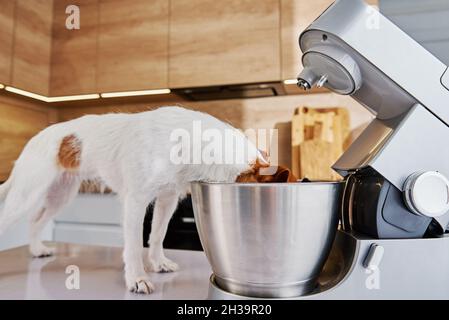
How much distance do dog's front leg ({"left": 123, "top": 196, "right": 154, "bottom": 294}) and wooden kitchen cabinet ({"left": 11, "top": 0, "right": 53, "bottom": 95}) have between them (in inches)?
70.3

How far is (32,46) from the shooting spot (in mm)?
2020

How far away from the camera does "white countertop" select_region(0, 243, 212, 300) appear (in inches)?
16.8

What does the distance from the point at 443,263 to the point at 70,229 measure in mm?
Result: 1855

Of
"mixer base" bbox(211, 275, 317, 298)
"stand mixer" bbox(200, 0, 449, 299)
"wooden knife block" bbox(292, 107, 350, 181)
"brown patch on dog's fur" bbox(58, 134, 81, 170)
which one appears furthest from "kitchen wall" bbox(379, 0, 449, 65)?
"wooden knife block" bbox(292, 107, 350, 181)

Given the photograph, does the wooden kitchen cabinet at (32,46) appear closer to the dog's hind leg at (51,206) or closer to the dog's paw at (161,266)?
the dog's hind leg at (51,206)

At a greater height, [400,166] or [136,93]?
[136,93]

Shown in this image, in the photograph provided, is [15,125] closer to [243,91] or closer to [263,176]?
[243,91]

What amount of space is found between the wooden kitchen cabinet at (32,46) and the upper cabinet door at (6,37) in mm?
26

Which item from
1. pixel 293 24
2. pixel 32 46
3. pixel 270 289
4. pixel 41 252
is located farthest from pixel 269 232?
pixel 32 46

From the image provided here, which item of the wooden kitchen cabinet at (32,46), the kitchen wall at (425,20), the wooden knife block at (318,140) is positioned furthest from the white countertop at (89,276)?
the wooden kitchen cabinet at (32,46)

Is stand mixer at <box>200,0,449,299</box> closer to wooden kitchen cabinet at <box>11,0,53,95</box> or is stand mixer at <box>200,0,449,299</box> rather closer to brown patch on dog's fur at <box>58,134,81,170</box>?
brown patch on dog's fur at <box>58,134,81,170</box>

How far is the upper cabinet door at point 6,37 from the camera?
69.9 inches

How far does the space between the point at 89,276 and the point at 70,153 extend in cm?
24

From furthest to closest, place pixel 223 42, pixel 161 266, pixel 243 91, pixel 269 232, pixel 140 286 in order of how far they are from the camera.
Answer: pixel 243 91 < pixel 223 42 < pixel 161 266 < pixel 140 286 < pixel 269 232
